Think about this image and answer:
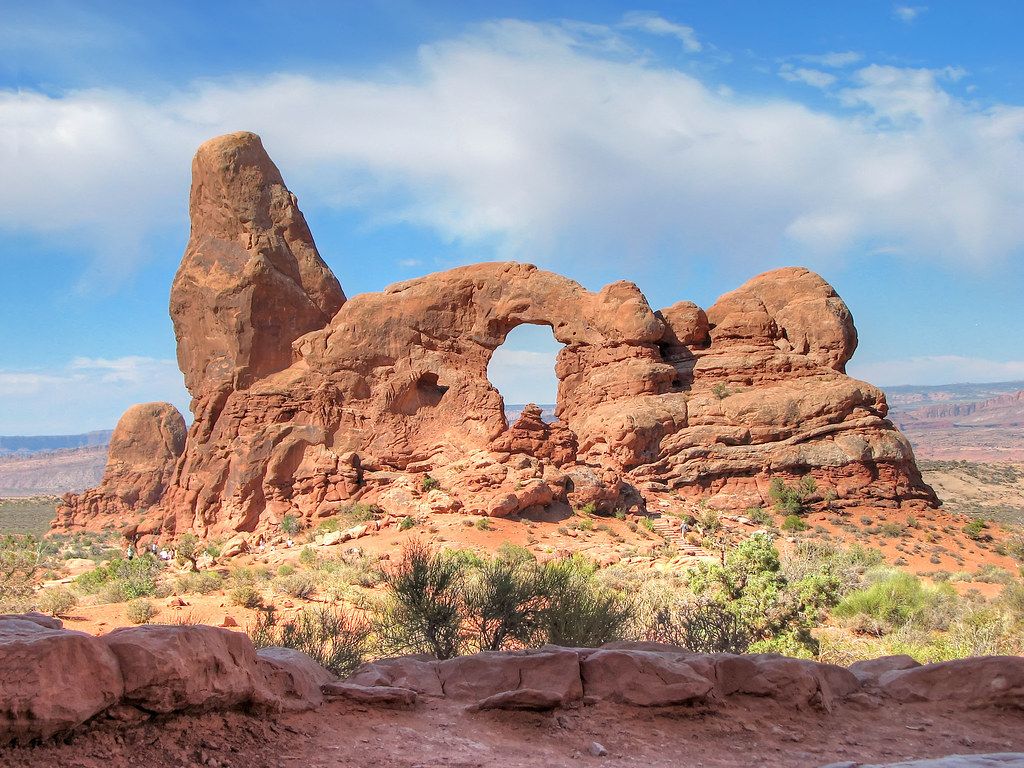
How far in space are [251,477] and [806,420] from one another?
18212 millimetres

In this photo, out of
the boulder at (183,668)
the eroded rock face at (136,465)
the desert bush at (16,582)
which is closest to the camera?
the boulder at (183,668)

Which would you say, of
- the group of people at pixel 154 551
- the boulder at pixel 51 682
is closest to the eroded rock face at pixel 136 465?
the group of people at pixel 154 551

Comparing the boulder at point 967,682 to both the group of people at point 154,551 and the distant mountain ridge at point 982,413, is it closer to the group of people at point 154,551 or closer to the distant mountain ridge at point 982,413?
the group of people at point 154,551

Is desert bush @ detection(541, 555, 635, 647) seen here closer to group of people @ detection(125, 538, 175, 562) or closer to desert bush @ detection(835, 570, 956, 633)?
desert bush @ detection(835, 570, 956, 633)

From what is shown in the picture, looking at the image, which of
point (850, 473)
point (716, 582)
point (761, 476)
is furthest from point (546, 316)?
point (716, 582)

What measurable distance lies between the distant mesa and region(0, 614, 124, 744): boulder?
1970 cm

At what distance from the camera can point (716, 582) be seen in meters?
14.0

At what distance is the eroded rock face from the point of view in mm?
45562

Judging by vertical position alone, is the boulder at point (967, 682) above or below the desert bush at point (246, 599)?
above

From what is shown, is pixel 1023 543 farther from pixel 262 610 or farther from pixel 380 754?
pixel 380 754

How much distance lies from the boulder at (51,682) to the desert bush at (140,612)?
33.2 ft

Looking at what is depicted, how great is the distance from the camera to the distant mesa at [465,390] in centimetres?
2683

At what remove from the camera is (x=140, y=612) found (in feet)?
46.3

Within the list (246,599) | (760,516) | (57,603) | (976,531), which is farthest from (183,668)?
(976,531)
